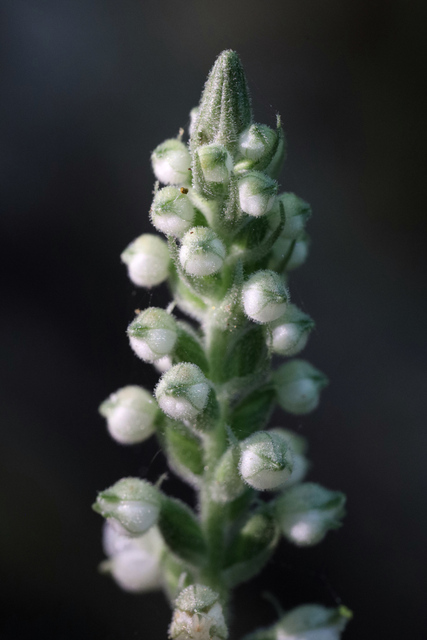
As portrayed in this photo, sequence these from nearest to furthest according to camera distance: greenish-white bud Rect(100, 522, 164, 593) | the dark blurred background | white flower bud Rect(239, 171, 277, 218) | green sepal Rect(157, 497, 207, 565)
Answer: white flower bud Rect(239, 171, 277, 218) < green sepal Rect(157, 497, 207, 565) < greenish-white bud Rect(100, 522, 164, 593) < the dark blurred background

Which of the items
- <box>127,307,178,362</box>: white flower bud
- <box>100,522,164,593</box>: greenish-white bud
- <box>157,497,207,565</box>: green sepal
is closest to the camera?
<box>127,307,178,362</box>: white flower bud

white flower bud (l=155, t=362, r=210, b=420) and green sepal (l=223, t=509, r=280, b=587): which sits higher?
white flower bud (l=155, t=362, r=210, b=420)

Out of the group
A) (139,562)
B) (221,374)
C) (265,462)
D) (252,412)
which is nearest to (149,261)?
(221,374)

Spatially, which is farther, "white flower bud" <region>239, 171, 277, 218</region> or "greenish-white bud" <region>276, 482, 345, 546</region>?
"greenish-white bud" <region>276, 482, 345, 546</region>

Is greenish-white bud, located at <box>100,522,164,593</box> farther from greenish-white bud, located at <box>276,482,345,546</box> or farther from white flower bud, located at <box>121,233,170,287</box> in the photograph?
white flower bud, located at <box>121,233,170,287</box>

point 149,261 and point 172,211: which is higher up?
point 172,211

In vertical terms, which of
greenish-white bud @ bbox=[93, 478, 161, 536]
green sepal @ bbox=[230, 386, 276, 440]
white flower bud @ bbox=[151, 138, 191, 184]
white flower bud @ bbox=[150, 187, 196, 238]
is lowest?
greenish-white bud @ bbox=[93, 478, 161, 536]

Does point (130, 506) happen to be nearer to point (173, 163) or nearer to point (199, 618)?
point (199, 618)

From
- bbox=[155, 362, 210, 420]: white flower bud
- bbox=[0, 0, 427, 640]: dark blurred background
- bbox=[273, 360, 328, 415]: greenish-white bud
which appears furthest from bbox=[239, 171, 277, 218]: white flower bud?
bbox=[0, 0, 427, 640]: dark blurred background
